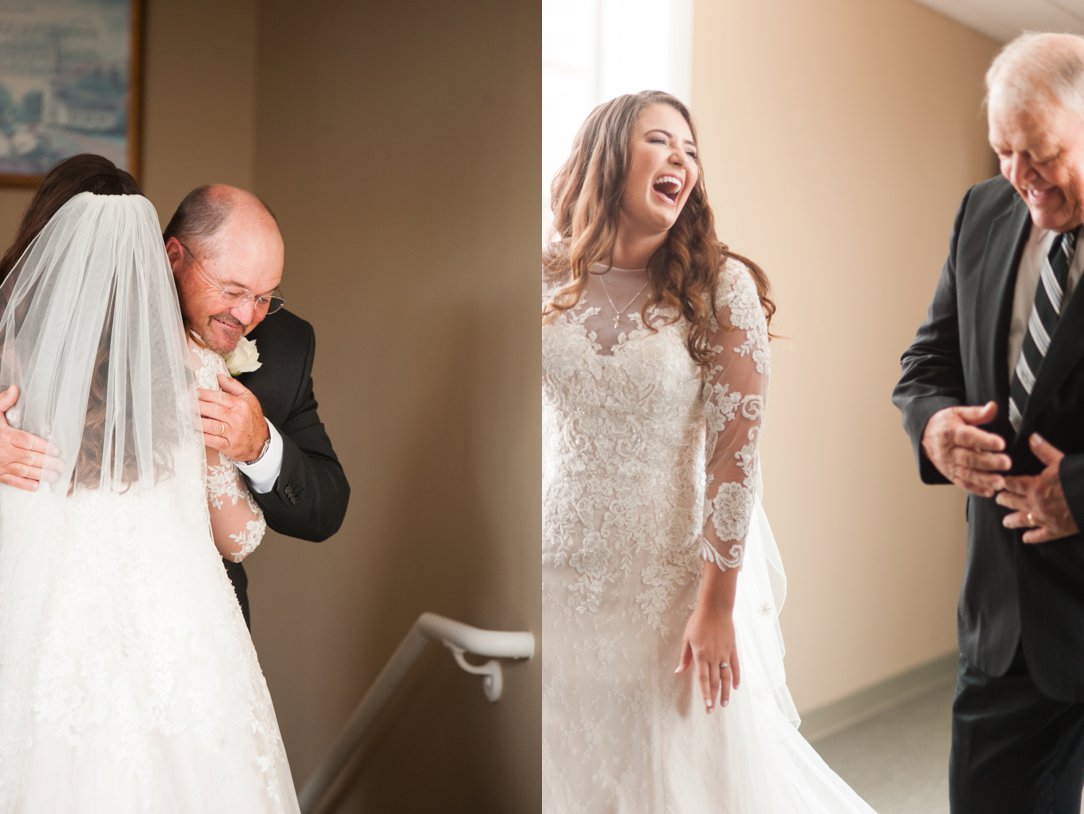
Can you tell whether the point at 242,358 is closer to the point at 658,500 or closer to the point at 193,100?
the point at 658,500

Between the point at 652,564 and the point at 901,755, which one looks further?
the point at 652,564

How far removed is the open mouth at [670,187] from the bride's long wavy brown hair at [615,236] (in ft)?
0.06

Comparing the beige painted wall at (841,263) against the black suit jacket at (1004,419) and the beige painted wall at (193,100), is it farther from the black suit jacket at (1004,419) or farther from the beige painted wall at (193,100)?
the beige painted wall at (193,100)

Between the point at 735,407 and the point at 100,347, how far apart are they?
819 mm

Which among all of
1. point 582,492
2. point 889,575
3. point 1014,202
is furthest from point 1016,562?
point 582,492

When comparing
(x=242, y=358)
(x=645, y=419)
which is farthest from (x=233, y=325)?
(x=645, y=419)

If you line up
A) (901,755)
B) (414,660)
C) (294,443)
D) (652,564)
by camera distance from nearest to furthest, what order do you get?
(901,755)
(652,564)
(294,443)
(414,660)

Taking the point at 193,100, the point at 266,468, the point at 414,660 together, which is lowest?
the point at 414,660

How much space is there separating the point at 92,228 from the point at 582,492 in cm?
72

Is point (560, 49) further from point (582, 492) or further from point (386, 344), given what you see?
point (386, 344)

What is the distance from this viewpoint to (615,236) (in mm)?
1185

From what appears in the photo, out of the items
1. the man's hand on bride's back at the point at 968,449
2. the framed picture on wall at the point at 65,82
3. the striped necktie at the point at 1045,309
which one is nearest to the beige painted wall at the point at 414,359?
the framed picture on wall at the point at 65,82

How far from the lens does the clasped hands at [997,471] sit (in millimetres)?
834

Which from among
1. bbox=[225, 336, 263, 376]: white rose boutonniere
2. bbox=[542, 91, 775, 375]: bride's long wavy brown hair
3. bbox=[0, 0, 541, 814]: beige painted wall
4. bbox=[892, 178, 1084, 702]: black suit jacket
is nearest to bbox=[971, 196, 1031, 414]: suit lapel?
bbox=[892, 178, 1084, 702]: black suit jacket
